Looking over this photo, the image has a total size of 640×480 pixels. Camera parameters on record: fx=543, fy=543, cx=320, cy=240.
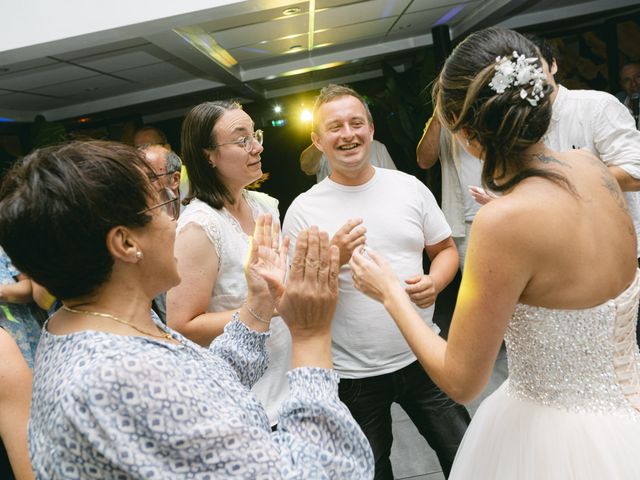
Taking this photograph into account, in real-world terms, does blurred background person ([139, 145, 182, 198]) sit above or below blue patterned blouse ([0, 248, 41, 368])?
above

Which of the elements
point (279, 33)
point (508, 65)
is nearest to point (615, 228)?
point (508, 65)

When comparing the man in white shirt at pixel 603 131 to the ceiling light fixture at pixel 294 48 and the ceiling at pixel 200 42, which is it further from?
the ceiling light fixture at pixel 294 48

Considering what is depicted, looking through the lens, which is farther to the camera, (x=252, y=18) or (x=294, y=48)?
(x=294, y=48)

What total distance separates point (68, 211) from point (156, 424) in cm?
36

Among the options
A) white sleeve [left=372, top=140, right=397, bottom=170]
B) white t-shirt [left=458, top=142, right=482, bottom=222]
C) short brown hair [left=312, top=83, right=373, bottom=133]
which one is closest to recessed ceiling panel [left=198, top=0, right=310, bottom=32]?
white sleeve [left=372, top=140, right=397, bottom=170]

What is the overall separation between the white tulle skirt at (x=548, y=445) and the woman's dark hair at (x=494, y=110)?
0.60 metres

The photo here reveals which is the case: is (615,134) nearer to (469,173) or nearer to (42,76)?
(469,173)

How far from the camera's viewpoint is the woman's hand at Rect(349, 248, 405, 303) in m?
1.48

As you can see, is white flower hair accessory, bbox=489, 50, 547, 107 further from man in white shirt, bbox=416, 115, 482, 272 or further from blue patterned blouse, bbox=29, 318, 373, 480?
man in white shirt, bbox=416, 115, 482, 272

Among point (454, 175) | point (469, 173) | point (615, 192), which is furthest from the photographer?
point (454, 175)

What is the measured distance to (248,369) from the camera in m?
1.25

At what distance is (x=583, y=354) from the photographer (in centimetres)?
135

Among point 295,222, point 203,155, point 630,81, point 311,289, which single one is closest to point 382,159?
point 630,81

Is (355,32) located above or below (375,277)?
above
